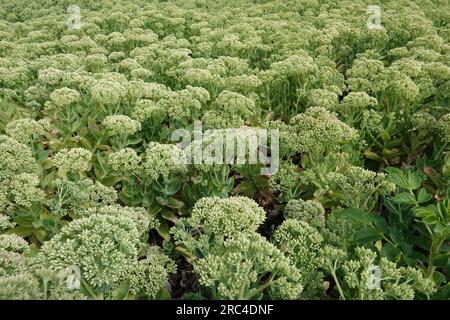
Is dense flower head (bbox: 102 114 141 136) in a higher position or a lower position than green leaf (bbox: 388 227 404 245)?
higher

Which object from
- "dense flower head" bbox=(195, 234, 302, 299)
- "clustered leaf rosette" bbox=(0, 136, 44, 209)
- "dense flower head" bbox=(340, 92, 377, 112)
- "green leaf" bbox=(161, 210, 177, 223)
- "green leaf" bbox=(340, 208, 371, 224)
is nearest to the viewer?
"dense flower head" bbox=(195, 234, 302, 299)

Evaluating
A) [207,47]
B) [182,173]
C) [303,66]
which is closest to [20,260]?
[182,173]

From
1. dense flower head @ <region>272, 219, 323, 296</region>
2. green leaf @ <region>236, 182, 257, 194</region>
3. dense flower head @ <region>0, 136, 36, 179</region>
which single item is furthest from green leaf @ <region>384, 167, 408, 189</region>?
dense flower head @ <region>0, 136, 36, 179</region>

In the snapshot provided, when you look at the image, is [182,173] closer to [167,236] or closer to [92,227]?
[167,236]

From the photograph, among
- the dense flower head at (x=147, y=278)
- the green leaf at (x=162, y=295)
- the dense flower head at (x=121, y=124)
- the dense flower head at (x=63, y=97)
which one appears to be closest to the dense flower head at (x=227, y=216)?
the dense flower head at (x=147, y=278)

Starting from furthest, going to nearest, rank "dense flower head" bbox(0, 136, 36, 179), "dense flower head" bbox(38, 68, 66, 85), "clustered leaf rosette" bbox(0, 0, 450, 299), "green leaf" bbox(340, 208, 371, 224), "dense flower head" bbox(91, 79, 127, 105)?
"dense flower head" bbox(38, 68, 66, 85)
"dense flower head" bbox(91, 79, 127, 105)
"dense flower head" bbox(0, 136, 36, 179)
"green leaf" bbox(340, 208, 371, 224)
"clustered leaf rosette" bbox(0, 0, 450, 299)

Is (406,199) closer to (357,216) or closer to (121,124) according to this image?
(357,216)

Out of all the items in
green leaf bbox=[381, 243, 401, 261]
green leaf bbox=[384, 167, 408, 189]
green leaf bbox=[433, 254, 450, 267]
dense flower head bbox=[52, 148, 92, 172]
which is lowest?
green leaf bbox=[433, 254, 450, 267]

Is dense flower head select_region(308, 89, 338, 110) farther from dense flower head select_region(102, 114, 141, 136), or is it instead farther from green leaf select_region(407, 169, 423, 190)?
dense flower head select_region(102, 114, 141, 136)

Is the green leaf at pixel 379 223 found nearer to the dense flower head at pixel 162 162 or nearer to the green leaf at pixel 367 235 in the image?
the green leaf at pixel 367 235

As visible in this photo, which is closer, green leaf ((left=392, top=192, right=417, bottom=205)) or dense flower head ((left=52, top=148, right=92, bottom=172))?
green leaf ((left=392, top=192, right=417, bottom=205))

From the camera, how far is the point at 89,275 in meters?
2.69

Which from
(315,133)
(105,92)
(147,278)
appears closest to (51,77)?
(105,92)
